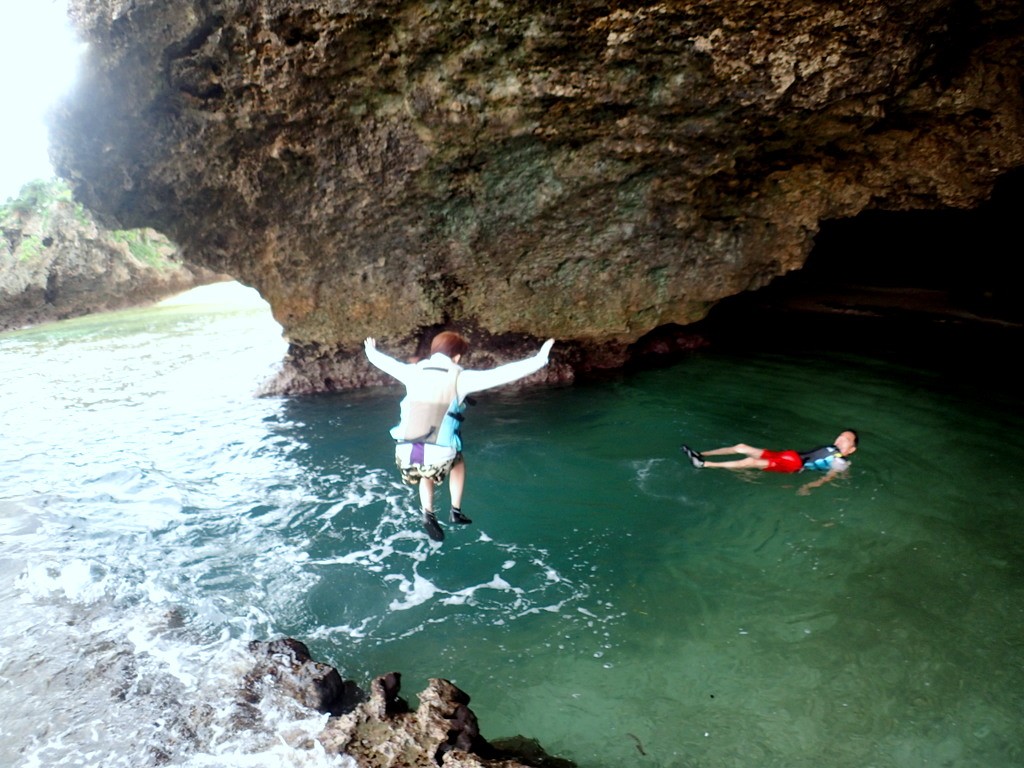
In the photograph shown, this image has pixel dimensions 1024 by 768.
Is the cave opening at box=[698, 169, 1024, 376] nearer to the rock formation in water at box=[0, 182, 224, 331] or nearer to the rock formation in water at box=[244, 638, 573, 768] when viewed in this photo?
the rock formation in water at box=[244, 638, 573, 768]

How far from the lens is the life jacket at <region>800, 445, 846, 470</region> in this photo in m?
6.62

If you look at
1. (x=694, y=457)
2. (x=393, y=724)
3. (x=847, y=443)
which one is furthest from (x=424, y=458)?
(x=847, y=443)

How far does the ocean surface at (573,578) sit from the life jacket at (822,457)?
38 centimetres

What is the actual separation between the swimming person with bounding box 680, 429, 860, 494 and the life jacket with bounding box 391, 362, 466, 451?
3.29 meters

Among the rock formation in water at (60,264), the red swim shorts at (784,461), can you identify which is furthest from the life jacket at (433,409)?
the rock formation in water at (60,264)

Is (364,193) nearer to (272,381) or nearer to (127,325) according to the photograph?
(272,381)

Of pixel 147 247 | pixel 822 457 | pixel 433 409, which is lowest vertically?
pixel 822 457

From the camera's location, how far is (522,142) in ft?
22.8

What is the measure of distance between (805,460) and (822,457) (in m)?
0.17

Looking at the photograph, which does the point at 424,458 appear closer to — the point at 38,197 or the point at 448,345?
the point at 448,345

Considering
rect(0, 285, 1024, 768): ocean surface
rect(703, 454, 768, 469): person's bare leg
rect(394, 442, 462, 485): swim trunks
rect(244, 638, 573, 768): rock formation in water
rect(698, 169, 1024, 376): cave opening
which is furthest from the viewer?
rect(698, 169, 1024, 376): cave opening

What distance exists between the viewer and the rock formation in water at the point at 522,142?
223 inches

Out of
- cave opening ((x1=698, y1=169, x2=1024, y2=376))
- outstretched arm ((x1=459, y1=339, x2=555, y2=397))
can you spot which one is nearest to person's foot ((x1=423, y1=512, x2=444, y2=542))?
outstretched arm ((x1=459, y1=339, x2=555, y2=397))

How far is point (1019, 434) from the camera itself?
7047 mm
